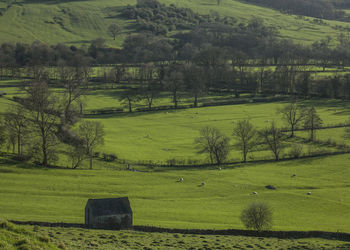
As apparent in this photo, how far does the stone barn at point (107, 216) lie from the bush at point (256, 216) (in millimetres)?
12906

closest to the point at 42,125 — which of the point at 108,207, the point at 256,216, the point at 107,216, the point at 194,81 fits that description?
the point at 108,207

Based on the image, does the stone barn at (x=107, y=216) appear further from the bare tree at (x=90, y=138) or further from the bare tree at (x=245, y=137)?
the bare tree at (x=245, y=137)

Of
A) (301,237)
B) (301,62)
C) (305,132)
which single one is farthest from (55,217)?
(301,62)

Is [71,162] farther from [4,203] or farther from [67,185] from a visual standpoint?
[4,203]

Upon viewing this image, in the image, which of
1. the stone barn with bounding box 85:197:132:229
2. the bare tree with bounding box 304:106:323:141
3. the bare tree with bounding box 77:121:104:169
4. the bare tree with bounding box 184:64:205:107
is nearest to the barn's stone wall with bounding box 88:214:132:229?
the stone barn with bounding box 85:197:132:229

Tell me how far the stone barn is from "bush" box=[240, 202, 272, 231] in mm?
12906

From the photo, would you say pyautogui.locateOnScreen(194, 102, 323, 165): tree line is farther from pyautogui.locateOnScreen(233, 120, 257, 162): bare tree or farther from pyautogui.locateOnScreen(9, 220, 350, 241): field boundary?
pyautogui.locateOnScreen(9, 220, 350, 241): field boundary

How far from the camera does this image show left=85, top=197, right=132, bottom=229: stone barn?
46094mm

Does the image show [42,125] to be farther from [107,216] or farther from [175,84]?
[175,84]

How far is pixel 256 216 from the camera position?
4744 cm

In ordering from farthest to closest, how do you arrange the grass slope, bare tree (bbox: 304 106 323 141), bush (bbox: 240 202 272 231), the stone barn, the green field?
1. bare tree (bbox: 304 106 323 141)
2. the grass slope
3. bush (bbox: 240 202 272 231)
4. the stone barn
5. the green field

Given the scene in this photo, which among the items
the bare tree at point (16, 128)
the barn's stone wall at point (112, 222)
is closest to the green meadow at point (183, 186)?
the barn's stone wall at point (112, 222)

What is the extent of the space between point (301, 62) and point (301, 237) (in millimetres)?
162853

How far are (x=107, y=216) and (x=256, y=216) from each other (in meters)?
16.2
